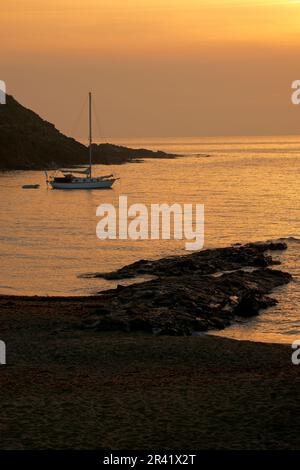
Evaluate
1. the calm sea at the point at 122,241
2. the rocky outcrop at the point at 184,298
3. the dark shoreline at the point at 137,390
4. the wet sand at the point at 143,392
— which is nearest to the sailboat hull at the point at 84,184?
the calm sea at the point at 122,241

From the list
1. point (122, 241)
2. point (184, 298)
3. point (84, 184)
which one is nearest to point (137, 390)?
point (184, 298)

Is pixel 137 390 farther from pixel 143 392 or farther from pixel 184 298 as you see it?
pixel 184 298

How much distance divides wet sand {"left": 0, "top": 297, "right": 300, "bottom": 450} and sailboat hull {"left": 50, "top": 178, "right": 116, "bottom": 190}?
10472 cm

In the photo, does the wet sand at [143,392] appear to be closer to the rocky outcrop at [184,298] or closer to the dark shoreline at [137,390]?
the dark shoreline at [137,390]

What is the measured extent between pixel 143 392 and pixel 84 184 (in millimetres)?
114451

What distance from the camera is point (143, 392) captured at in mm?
19984

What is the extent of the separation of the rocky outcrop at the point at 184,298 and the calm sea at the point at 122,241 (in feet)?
3.30

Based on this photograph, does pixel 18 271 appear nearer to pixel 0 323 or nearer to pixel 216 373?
pixel 0 323

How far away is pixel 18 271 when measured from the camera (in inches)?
1945

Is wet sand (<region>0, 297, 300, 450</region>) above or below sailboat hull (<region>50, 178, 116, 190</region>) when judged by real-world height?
below

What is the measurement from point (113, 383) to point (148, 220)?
64.3 meters

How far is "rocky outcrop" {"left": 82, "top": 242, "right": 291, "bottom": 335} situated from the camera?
2998 cm

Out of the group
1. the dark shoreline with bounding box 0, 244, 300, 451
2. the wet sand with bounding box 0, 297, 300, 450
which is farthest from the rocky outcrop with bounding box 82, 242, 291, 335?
the wet sand with bounding box 0, 297, 300, 450

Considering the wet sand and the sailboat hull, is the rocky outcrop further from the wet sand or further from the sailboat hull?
the sailboat hull
